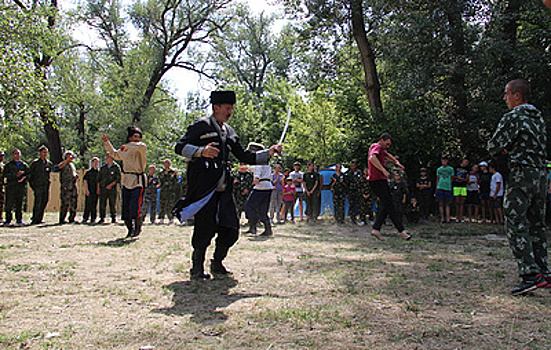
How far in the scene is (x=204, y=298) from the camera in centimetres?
451

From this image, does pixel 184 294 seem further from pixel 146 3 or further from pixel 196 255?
pixel 146 3

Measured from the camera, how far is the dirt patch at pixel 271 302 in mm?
3271

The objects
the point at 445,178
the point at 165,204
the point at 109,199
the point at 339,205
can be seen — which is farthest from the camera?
the point at 339,205

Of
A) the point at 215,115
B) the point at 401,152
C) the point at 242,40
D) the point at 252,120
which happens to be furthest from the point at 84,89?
the point at 215,115

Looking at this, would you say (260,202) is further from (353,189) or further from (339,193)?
(339,193)

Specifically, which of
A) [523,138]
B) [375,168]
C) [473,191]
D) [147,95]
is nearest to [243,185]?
[375,168]

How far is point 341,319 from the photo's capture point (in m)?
3.74

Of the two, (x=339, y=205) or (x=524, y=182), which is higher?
(x=524, y=182)

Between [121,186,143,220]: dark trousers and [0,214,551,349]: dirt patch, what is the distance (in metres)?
1.95

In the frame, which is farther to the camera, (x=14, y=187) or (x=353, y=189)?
(x=353, y=189)

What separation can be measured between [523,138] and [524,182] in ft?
1.50

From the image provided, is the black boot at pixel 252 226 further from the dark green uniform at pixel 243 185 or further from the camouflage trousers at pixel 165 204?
the camouflage trousers at pixel 165 204

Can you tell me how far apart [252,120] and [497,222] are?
87.1ft

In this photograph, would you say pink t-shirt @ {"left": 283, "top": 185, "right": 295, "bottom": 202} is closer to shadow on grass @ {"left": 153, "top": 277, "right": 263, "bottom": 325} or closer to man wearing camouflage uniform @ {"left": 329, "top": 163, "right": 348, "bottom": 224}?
man wearing camouflage uniform @ {"left": 329, "top": 163, "right": 348, "bottom": 224}
